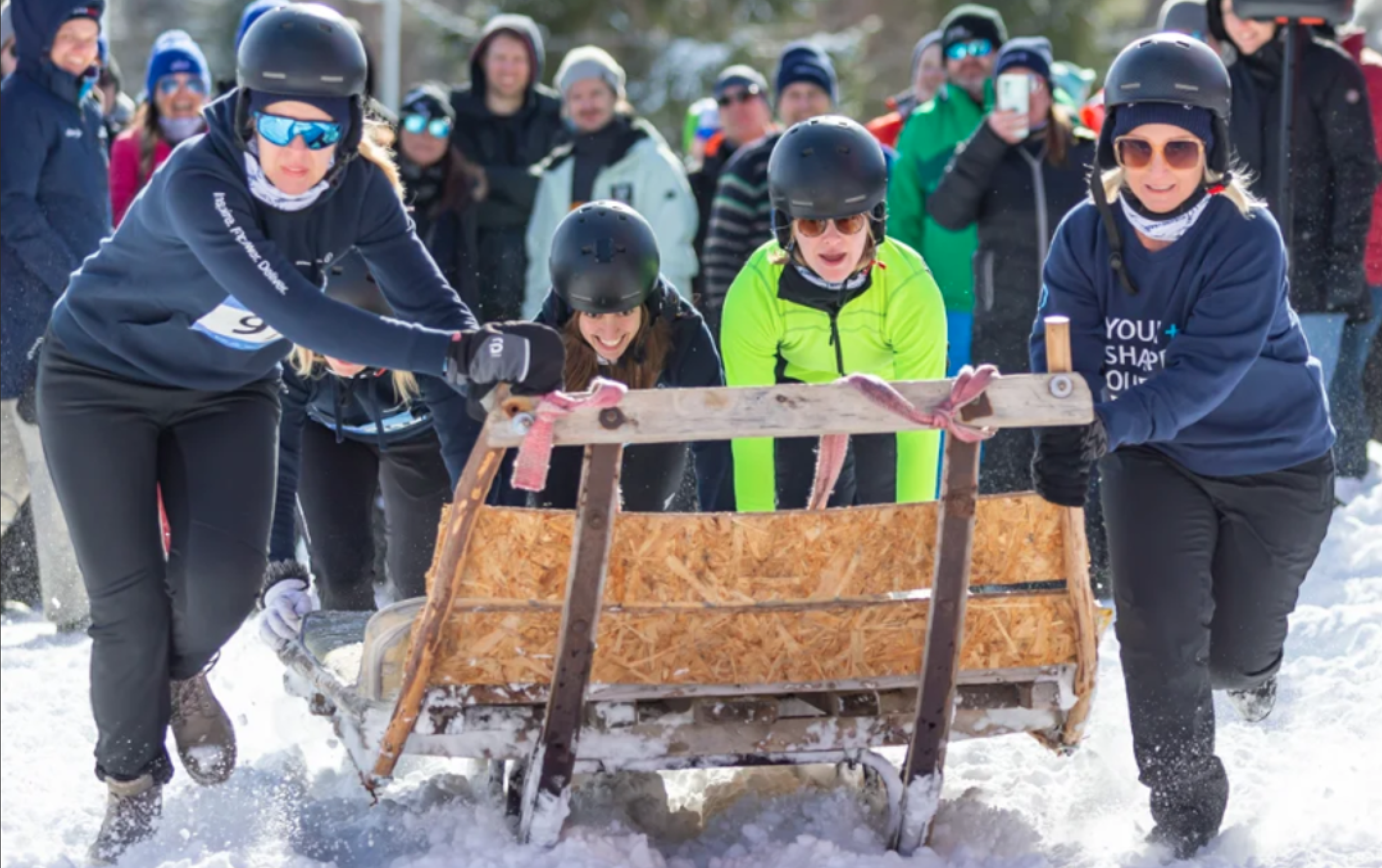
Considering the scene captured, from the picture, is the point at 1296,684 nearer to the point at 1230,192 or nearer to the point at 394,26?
the point at 1230,192

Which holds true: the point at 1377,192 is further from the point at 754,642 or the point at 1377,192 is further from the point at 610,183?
the point at 754,642

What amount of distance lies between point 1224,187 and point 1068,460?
0.98 meters

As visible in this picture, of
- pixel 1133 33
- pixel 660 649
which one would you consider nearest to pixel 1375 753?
pixel 660 649

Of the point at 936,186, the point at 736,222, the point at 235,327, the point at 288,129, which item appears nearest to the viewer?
the point at 288,129

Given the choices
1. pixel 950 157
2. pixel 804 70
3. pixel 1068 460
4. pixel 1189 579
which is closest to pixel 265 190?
pixel 1068 460

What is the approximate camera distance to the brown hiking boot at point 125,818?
5.43m

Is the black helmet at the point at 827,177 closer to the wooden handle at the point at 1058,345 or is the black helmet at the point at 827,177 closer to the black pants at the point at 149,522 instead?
the wooden handle at the point at 1058,345

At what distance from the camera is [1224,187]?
5000 millimetres

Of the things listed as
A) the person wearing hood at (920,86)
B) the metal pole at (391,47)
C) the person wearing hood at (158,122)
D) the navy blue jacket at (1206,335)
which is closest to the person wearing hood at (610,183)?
the person wearing hood at (920,86)

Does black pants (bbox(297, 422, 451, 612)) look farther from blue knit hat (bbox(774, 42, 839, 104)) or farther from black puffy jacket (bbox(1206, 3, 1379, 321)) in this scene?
blue knit hat (bbox(774, 42, 839, 104))

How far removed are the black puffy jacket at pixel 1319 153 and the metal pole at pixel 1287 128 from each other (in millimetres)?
34

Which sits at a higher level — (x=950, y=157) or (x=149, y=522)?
(x=950, y=157)

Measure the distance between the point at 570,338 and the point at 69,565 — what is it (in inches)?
152

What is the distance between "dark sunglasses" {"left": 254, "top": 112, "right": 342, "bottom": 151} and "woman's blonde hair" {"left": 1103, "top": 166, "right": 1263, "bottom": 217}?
2176 mm
